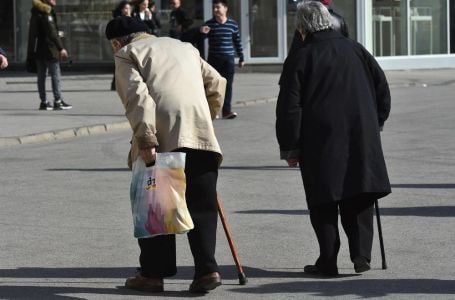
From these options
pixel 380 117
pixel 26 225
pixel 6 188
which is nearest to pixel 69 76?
pixel 6 188

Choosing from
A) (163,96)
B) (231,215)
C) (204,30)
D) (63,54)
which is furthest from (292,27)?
(163,96)

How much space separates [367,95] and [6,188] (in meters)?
5.34

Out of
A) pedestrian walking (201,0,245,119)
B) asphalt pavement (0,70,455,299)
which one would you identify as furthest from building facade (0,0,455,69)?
pedestrian walking (201,0,245,119)

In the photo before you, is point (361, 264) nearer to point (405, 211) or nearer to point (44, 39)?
point (405, 211)

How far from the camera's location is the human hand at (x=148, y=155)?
273 inches

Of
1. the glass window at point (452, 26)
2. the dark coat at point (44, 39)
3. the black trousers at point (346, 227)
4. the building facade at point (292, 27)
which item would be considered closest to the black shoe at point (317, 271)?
the black trousers at point (346, 227)

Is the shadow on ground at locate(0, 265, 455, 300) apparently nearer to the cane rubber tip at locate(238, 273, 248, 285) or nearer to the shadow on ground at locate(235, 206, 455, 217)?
the cane rubber tip at locate(238, 273, 248, 285)

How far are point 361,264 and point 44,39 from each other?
13182mm

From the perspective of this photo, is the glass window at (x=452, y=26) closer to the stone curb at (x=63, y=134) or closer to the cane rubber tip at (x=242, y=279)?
the stone curb at (x=63, y=134)

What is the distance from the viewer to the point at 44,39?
790 inches

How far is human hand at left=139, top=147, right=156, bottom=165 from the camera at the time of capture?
6938mm

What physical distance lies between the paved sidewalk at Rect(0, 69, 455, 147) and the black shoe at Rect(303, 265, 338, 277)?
8672 mm

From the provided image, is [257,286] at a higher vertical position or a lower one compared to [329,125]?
lower

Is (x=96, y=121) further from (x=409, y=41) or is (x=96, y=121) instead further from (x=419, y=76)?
(x=409, y=41)
